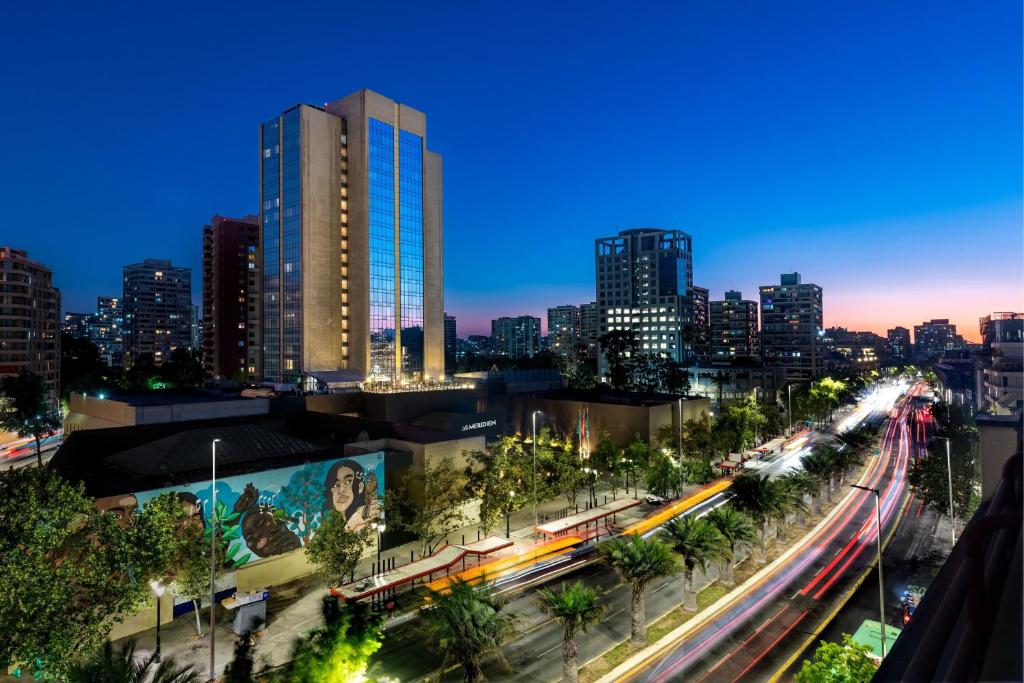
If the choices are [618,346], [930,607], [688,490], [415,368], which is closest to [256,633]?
[930,607]

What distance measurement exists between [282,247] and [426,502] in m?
88.3

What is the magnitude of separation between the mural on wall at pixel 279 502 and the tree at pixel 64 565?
4.70 meters

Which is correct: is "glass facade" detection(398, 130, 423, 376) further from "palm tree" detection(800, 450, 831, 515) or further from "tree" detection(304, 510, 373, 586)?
"tree" detection(304, 510, 373, 586)

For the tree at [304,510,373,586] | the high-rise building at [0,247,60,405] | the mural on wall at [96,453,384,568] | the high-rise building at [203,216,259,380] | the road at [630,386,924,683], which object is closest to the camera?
the road at [630,386,924,683]

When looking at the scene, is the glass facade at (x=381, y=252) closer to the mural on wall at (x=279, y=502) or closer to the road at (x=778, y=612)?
the mural on wall at (x=279, y=502)

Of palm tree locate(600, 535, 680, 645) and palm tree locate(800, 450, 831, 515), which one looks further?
palm tree locate(800, 450, 831, 515)

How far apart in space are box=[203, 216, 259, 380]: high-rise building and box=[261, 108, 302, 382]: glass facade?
52690 millimetres

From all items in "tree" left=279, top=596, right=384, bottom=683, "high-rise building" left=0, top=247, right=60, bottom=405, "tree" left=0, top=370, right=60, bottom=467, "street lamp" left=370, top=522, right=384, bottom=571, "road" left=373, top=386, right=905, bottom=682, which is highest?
"high-rise building" left=0, top=247, right=60, bottom=405

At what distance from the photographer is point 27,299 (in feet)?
398

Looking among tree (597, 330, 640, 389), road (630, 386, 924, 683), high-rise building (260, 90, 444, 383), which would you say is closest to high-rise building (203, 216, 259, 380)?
high-rise building (260, 90, 444, 383)

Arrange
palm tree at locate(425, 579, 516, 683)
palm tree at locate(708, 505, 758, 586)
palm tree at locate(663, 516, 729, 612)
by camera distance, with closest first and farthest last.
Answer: palm tree at locate(425, 579, 516, 683), palm tree at locate(663, 516, 729, 612), palm tree at locate(708, 505, 758, 586)

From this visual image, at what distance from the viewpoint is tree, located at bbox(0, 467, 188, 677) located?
22094mm

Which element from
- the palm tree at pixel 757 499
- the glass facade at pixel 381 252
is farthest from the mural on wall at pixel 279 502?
the glass facade at pixel 381 252

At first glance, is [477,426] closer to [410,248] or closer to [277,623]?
[277,623]
